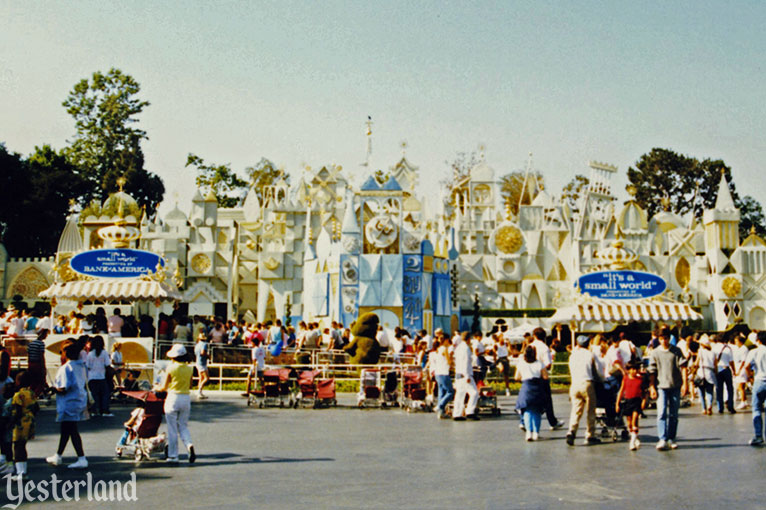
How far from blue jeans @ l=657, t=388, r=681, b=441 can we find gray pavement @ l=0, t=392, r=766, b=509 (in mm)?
356

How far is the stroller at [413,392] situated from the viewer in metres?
19.3

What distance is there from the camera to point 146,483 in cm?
1008

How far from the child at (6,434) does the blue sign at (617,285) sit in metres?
19.8

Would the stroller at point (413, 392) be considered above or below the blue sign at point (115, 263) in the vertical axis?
below

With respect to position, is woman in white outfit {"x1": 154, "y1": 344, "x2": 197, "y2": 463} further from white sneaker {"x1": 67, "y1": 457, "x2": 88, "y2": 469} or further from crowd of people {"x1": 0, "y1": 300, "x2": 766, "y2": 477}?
white sneaker {"x1": 67, "y1": 457, "x2": 88, "y2": 469}

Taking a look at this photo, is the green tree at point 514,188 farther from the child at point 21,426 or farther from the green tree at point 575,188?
the child at point 21,426

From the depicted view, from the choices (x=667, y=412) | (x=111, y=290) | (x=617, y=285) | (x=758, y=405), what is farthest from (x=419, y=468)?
(x=617, y=285)

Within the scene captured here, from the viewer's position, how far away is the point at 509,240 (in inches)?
2231

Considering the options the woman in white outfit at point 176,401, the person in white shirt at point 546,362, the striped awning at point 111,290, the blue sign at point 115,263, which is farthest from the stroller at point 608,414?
the blue sign at point 115,263

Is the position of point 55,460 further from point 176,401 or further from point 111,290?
point 111,290

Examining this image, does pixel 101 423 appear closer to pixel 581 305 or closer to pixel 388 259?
pixel 581 305

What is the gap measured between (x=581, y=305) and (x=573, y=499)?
18343 millimetres

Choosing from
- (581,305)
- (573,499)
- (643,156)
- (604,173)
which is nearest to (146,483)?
(573,499)

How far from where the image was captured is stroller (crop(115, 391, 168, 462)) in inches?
463
